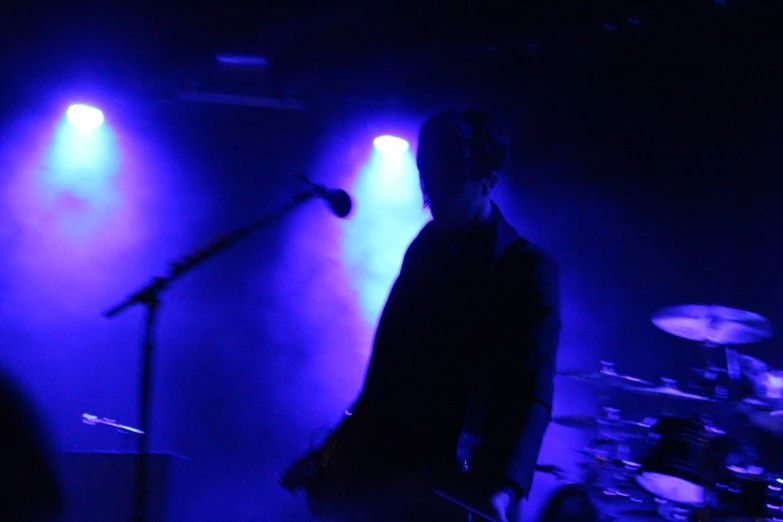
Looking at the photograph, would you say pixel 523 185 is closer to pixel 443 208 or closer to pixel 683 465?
pixel 683 465

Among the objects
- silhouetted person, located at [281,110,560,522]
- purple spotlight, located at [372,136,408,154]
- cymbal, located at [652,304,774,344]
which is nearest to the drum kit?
cymbal, located at [652,304,774,344]

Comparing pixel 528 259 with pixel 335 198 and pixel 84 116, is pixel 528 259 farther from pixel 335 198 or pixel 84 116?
pixel 84 116

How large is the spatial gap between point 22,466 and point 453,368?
1122mm

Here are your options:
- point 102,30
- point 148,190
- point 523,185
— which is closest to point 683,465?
point 523,185

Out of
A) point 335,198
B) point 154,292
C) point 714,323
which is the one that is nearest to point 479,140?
point 335,198

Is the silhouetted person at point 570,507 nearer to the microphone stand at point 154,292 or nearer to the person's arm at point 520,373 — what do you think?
the microphone stand at point 154,292

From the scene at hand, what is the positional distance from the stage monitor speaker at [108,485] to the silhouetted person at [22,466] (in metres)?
3.47

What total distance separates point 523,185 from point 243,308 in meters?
2.40

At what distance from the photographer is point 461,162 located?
1.98 meters

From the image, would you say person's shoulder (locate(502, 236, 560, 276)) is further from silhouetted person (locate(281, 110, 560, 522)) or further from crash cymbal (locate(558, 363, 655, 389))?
crash cymbal (locate(558, 363, 655, 389))

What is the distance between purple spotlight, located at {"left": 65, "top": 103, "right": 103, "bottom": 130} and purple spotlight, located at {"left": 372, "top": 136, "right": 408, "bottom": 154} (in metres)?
2.11

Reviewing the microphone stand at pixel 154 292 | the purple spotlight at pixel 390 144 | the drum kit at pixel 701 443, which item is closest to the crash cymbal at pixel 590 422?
the drum kit at pixel 701 443

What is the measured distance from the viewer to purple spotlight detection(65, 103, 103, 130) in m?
5.62

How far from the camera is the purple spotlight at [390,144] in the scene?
6.05 m
